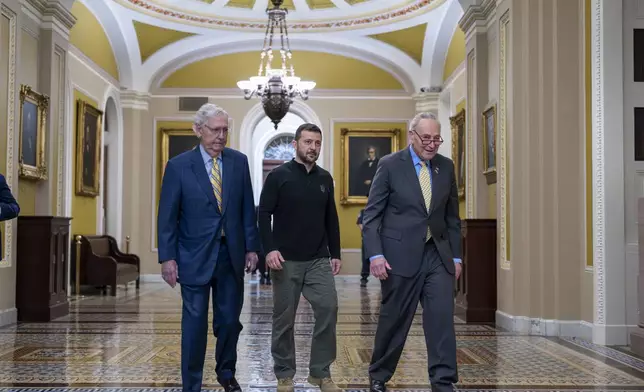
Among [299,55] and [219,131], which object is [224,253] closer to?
[219,131]

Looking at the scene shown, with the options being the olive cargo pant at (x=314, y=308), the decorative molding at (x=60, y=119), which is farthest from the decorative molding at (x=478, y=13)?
the olive cargo pant at (x=314, y=308)

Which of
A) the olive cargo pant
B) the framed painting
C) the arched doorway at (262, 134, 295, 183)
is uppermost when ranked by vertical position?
the arched doorway at (262, 134, 295, 183)

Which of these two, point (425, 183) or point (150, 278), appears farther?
point (150, 278)

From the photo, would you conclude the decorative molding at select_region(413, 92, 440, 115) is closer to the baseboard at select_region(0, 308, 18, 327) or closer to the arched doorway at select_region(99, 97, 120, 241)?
the arched doorway at select_region(99, 97, 120, 241)

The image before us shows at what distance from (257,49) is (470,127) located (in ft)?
21.3

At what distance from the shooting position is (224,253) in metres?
3.96

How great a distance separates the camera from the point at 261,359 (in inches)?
224

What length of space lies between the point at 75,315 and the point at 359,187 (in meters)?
7.54

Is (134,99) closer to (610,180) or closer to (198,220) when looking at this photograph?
(610,180)

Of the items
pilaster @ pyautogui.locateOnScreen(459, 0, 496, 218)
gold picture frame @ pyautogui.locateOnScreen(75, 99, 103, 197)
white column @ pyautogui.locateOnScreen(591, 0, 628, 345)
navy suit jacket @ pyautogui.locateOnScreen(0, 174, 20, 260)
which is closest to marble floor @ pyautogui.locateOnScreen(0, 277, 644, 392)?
white column @ pyautogui.locateOnScreen(591, 0, 628, 345)

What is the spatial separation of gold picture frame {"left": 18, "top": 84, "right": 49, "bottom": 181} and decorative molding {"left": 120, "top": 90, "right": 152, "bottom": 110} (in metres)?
5.69

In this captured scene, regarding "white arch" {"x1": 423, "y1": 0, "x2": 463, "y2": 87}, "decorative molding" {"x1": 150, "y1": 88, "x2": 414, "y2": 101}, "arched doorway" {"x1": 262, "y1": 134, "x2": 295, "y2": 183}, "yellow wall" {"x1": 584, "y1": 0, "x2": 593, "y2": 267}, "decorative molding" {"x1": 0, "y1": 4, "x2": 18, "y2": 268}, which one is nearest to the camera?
"yellow wall" {"x1": 584, "y1": 0, "x2": 593, "y2": 267}

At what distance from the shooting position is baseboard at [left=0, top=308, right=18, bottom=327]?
782cm

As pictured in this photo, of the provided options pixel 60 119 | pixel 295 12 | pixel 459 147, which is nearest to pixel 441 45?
pixel 295 12
